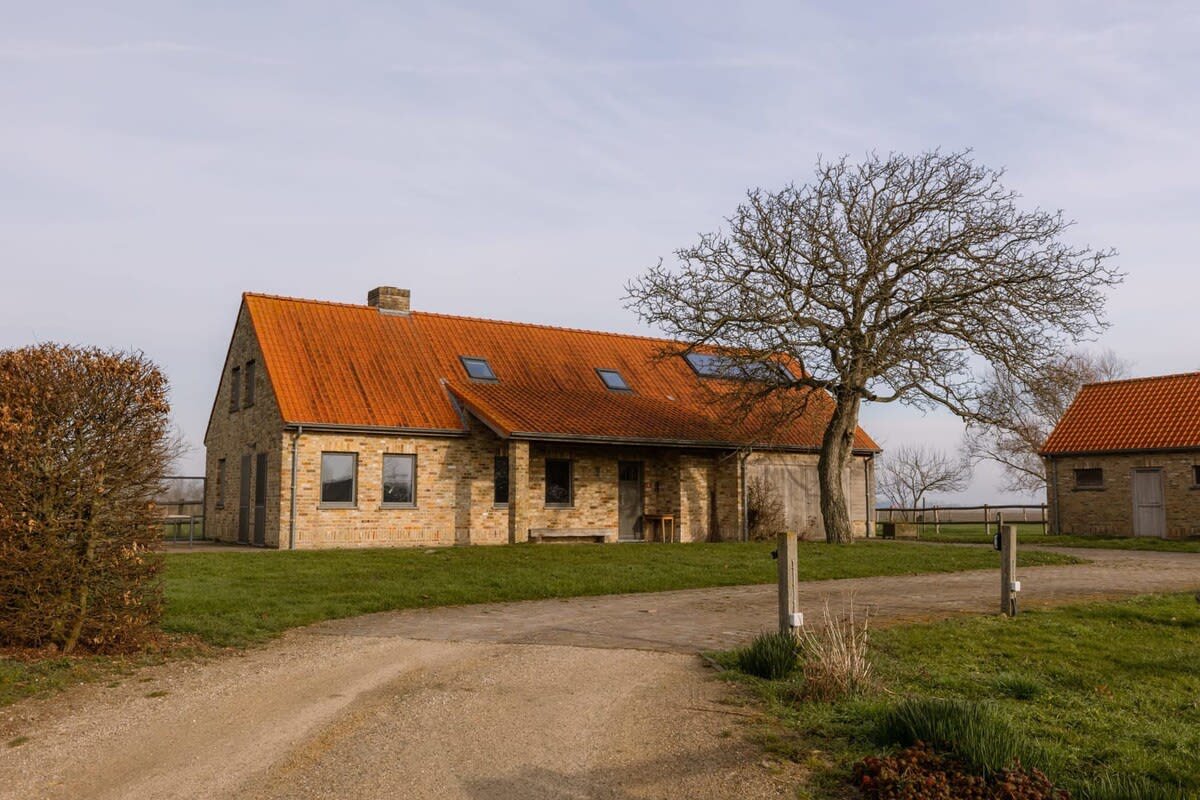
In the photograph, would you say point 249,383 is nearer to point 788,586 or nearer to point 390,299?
point 390,299

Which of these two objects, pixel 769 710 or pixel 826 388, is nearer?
pixel 769 710

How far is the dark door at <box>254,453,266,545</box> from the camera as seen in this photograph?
23500 millimetres

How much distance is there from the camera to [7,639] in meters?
9.01

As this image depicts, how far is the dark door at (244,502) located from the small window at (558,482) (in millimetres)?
7448

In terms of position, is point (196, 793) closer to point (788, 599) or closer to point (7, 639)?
point (7, 639)

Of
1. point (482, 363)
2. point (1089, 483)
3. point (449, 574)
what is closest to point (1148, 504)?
point (1089, 483)

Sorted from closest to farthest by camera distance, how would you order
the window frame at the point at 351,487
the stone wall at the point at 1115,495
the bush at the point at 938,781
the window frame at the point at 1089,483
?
the bush at the point at 938,781
the window frame at the point at 351,487
the stone wall at the point at 1115,495
the window frame at the point at 1089,483

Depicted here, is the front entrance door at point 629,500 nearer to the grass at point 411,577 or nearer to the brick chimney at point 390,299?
the grass at point 411,577

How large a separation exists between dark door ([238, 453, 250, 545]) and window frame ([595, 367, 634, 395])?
1004 centimetres

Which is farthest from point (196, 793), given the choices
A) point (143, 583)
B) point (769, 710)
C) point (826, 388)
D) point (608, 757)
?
point (826, 388)

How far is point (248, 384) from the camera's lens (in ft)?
84.1

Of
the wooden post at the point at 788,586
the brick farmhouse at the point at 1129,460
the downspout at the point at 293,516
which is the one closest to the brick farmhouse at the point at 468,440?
the downspout at the point at 293,516

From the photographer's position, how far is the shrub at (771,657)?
8242mm

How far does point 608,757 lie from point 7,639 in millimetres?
6123
